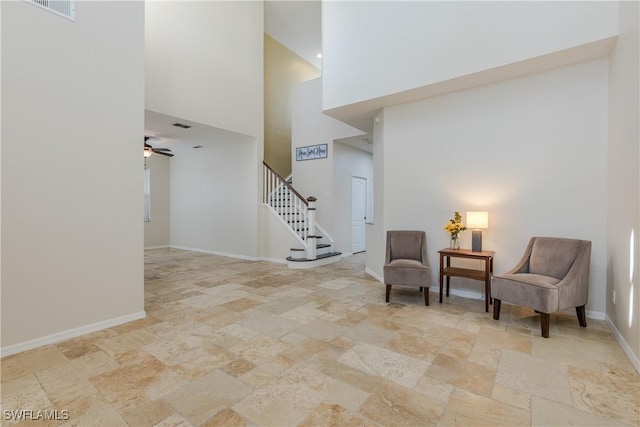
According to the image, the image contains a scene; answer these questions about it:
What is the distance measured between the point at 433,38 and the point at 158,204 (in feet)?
28.2

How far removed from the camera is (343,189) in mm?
7867

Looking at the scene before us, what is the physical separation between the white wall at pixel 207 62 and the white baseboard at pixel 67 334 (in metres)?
3.60

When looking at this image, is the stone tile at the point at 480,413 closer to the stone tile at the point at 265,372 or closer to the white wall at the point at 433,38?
the stone tile at the point at 265,372

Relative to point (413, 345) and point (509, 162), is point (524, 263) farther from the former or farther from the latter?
point (413, 345)

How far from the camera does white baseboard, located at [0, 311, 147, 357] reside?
105 inches

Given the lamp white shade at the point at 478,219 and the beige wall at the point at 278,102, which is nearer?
the lamp white shade at the point at 478,219

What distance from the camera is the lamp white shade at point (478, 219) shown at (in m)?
3.88

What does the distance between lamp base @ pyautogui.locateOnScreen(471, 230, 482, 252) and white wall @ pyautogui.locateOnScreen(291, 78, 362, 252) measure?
390cm

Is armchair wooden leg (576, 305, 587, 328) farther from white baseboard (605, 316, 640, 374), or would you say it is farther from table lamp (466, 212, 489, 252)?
table lamp (466, 212, 489, 252)

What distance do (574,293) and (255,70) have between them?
7.16m

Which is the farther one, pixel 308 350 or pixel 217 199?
pixel 217 199

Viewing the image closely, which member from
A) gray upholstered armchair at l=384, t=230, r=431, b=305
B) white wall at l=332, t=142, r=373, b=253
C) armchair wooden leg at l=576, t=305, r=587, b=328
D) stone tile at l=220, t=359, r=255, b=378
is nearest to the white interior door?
white wall at l=332, t=142, r=373, b=253

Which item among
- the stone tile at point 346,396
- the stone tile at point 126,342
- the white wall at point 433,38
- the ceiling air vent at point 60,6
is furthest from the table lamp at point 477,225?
the ceiling air vent at point 60,6

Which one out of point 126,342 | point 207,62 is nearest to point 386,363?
point 126,342
